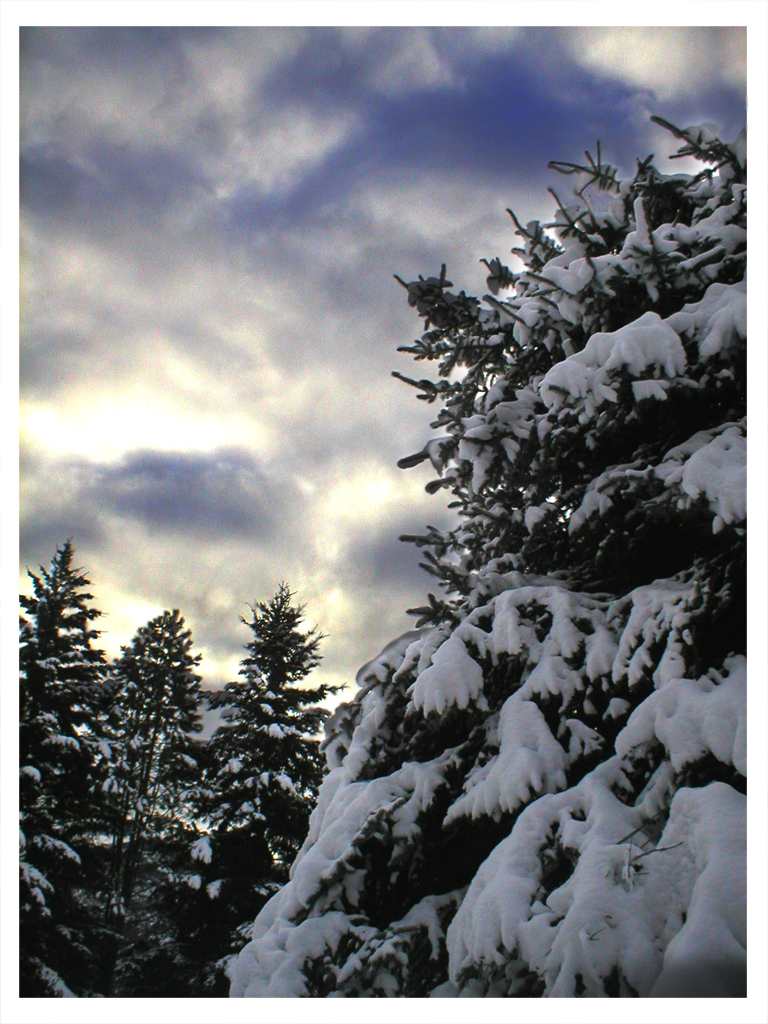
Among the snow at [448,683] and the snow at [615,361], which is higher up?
the snow at [615,361]

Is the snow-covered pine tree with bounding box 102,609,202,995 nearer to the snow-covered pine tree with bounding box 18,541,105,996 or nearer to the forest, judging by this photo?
the snow-covered pine tree with bounding box 18,541,105,996

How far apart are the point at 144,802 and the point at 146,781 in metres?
0.45

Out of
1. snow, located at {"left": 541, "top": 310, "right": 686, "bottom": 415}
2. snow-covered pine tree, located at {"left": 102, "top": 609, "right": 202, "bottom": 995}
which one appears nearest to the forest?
snow, located at {"left": 541, "top": 310, "right": 686, "bottom": 415}

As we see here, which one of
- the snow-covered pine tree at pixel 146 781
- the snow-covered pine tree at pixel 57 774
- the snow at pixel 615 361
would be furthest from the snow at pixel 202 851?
the snow at pixel 615 361

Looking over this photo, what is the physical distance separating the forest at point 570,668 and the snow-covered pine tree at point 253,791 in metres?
6.58

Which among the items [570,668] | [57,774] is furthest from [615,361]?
[57,774]

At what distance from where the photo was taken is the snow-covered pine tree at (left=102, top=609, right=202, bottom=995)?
37.7 feet

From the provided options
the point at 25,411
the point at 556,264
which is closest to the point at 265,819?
the point at 25,411

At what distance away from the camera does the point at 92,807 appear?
10.8m

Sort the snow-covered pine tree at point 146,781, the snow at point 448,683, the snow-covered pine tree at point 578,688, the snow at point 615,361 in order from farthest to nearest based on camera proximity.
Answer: the snow-covered pine tree at point 146,781 < the snow at point 448,683 < the snow at point 615,361 < the snow-covered pine tree at point 578,688

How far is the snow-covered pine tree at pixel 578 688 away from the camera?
240 cm

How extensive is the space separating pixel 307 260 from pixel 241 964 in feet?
15.4

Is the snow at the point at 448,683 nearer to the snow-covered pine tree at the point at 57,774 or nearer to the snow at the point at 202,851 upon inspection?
the snow-covered pine tree at the point at 57,774

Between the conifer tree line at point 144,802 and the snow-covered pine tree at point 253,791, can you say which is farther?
the snow-covered pine tree at point 253,791
